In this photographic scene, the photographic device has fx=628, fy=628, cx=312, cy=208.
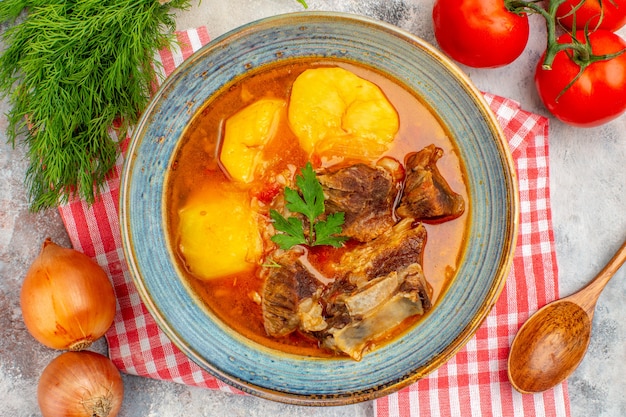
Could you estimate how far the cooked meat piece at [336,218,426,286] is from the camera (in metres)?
3.05

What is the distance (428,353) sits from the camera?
10.2ft

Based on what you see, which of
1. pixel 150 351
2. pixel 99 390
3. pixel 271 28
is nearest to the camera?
pixel 271 28

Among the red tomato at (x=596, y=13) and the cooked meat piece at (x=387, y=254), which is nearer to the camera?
the cooked meat piece at (x=387, y=254)

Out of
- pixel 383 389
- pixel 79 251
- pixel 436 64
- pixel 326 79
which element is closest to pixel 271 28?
pixel 326 79

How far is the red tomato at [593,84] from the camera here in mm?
3305

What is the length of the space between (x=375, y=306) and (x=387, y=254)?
0.84 ft

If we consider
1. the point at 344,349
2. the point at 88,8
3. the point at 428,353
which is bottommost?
the point at 428,353

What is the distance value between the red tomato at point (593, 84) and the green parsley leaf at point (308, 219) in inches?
54.9

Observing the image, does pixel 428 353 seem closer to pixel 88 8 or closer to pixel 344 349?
pixel 344 349

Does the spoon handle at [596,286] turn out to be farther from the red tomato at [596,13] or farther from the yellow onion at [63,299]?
the yellow onion at [63,299]

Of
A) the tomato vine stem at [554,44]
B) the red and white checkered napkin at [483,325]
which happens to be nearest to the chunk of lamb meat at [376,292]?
the red and white checkered napkin at [483,325]

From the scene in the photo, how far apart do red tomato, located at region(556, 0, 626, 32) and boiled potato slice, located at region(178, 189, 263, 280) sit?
6.49ft

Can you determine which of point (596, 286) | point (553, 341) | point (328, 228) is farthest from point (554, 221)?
point (328, 228)

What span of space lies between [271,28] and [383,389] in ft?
5.94
